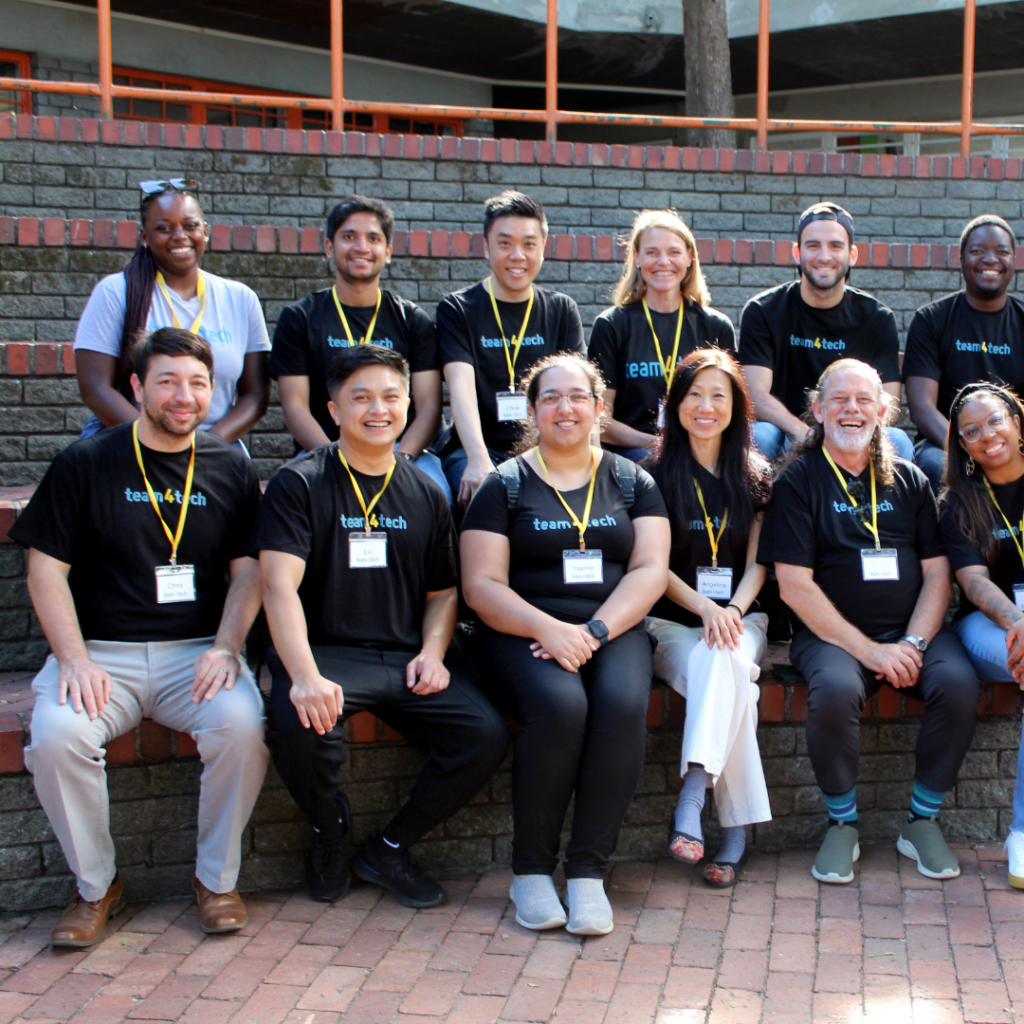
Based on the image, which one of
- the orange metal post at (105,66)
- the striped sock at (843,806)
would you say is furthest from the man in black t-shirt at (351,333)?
the orange metal post at (105,66)

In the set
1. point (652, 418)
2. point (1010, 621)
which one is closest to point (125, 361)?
point (652, 418)

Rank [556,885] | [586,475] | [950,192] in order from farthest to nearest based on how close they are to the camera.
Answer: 1. [950,192]
2. [586,475]
3. [556,885]

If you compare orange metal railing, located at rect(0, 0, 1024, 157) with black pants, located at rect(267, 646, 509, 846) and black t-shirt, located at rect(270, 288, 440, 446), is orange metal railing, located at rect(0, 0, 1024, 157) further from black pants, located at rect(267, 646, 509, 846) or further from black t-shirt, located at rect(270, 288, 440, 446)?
black pants, located at rect(267, 646, 509, 846)

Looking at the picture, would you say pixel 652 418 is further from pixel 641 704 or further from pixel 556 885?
pixel 556 885

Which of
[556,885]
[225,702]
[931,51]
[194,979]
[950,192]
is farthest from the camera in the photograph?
[931,51]

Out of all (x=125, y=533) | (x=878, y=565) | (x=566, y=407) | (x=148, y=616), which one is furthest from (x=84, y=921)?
(x=878, y=565)

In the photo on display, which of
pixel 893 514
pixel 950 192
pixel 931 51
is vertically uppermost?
pixel 931 51

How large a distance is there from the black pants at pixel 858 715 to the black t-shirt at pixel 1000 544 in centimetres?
36

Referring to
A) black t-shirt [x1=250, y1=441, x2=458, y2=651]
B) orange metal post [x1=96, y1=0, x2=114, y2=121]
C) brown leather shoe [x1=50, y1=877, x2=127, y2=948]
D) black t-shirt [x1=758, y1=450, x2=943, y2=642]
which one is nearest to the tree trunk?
orange metal post [x1=96, y1=0, x2=114, y2=121]

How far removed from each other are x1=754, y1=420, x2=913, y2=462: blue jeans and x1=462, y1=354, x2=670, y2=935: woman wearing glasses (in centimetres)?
100

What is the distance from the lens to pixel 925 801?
11.3 feet

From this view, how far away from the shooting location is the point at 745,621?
3701mm

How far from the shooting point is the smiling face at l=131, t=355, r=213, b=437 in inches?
128

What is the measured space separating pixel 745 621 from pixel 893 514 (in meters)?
0.63
